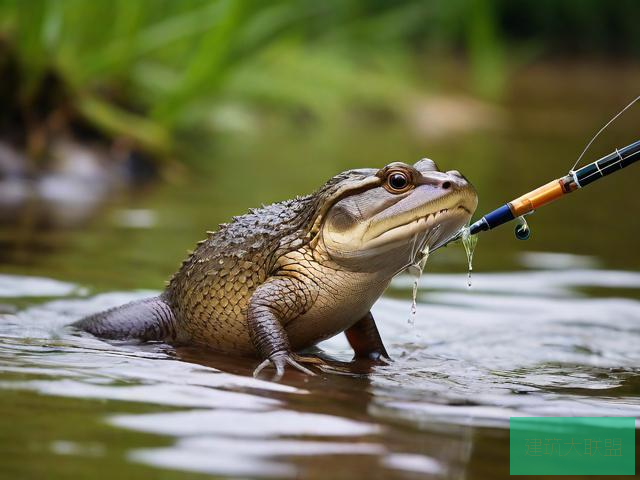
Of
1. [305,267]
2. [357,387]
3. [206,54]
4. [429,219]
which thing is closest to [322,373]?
[357,387]

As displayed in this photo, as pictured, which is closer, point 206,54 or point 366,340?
point 366,340

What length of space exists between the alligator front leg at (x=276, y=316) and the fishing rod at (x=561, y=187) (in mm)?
796

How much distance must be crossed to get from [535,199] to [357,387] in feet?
3.77

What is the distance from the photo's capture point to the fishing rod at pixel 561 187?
405 centimetres

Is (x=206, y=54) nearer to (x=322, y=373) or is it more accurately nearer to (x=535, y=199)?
(x=535, y=199)

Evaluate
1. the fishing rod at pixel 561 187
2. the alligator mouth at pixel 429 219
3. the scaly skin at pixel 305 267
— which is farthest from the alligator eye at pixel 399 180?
the fishing rod at pixel 561 187

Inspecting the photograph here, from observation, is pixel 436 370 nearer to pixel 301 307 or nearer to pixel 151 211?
pixel 301 307

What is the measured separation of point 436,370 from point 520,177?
7.48 metres

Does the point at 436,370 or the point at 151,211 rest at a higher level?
the point at 151,211

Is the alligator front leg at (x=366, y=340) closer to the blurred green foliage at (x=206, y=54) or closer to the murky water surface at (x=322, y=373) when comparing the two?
the murky water surface at (x=322, y=373)

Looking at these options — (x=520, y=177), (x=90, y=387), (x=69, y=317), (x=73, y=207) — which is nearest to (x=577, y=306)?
(x=69, y=317)

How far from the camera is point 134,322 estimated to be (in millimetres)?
4586

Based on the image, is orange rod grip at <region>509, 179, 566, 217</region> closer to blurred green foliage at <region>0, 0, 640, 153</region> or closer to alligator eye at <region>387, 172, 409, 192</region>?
alligator eye at <region>387, 172, 409, 192</region>

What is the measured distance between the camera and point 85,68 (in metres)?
10.1
